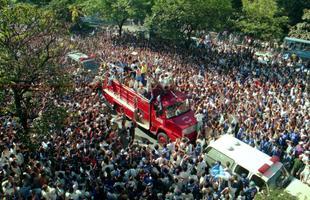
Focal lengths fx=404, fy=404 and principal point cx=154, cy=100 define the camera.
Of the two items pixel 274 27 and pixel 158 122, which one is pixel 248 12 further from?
pixel 158 122

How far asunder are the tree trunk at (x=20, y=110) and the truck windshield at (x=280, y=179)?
8.46 metres

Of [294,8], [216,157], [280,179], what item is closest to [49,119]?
[216,157]

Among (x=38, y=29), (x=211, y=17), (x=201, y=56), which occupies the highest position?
(x=38, y=29)

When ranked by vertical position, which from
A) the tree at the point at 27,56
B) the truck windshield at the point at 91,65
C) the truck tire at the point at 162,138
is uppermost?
the tree at the point at 27,56

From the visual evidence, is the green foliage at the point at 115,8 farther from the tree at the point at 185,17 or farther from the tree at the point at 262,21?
the tree at the point at 262,21

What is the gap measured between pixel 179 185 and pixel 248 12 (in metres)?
23.5

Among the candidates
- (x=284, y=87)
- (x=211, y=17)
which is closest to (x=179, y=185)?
(x=284, y=87)

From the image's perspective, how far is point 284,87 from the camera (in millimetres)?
23266

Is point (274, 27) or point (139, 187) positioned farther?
point (274, 27)

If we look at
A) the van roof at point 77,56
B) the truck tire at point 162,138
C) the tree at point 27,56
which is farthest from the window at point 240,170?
the van roof at point 77,56

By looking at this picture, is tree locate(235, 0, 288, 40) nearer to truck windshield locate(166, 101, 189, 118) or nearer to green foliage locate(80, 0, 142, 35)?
green foliage locate(80, 0, 142, 35)

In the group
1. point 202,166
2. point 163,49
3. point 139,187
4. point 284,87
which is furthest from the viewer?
point 163,49

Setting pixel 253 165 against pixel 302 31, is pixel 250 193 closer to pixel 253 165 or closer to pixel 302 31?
pixel 253 165

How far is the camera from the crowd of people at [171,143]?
12.5 meters
